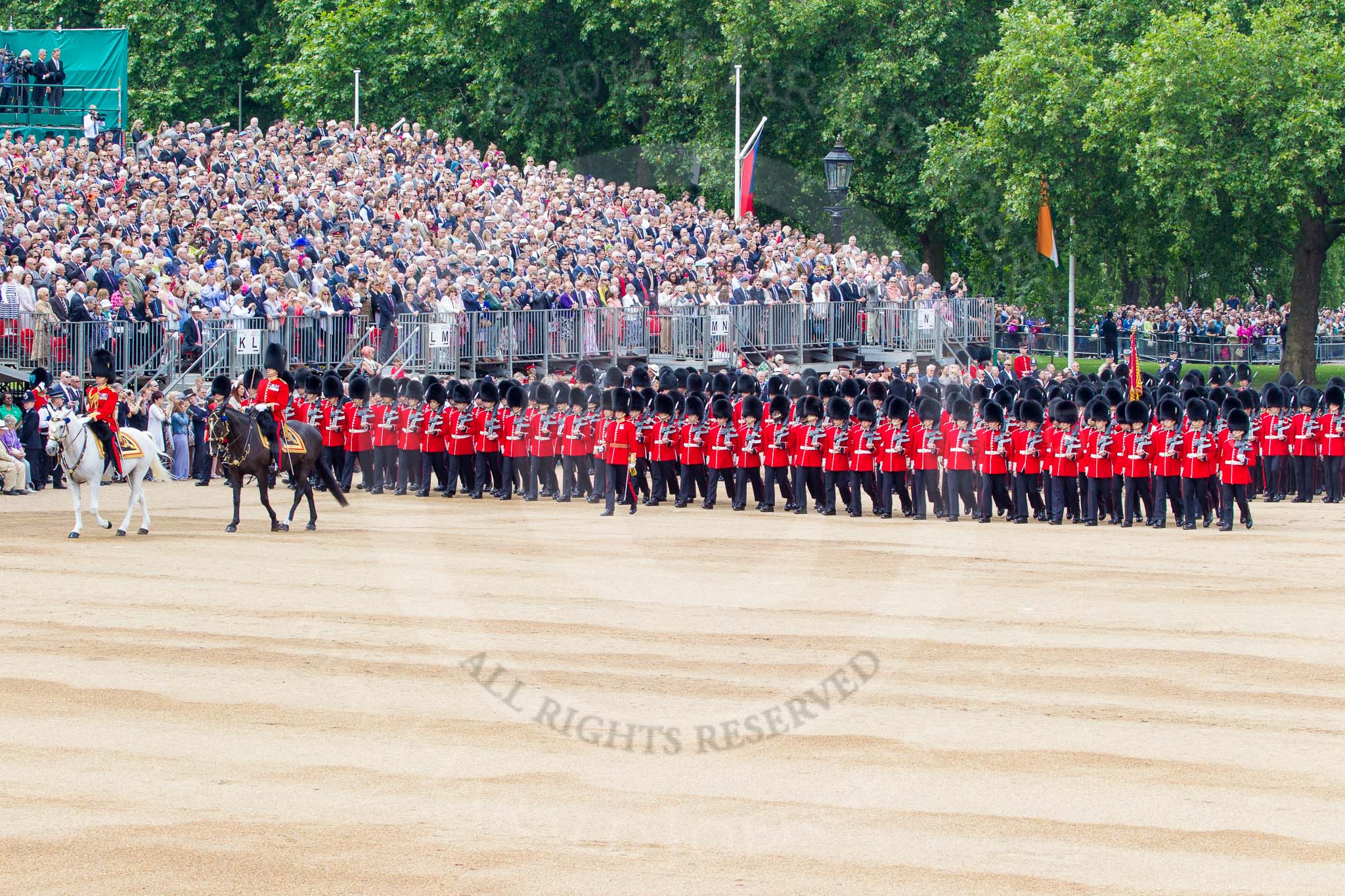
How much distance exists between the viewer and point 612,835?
774cm

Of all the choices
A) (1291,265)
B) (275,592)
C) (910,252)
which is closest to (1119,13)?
(910,252)

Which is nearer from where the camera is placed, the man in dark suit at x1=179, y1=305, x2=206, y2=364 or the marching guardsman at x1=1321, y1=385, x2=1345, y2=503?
the marching guardsman at x1=1321, y1=385, x2=1345, y2=503

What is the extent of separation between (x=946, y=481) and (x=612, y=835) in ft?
42.3

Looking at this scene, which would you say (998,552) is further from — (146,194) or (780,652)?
(146,194)

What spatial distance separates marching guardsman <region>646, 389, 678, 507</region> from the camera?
2108cm

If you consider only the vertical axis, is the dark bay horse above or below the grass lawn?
below

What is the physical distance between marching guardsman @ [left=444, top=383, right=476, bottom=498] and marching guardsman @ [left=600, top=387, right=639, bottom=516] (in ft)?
7.04

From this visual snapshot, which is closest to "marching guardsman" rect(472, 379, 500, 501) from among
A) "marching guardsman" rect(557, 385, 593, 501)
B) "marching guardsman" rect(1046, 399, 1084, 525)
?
"marching guardsman" rect(557, 385, 593, 501)

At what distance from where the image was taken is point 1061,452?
19312 millimetres

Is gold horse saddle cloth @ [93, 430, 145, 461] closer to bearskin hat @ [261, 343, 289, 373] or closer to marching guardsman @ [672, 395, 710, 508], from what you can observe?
bearskin hat @ [261, 343, 289, 373]

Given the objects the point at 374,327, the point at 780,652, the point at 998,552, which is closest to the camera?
the point at 780,652

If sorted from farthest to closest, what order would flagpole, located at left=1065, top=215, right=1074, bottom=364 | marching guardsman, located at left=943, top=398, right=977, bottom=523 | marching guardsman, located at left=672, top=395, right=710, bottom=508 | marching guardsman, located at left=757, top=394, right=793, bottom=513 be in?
flagpole, located at left=1065, top=215, right=1074, bottom=364 < marching guardsman, located at left=672, top=395, right=710, bottom=508 < marching guardsman, located at left=757, top=394, right=793, bottom=513 < marching guardsman, located at left=943, top=398, right=977, bottom=523

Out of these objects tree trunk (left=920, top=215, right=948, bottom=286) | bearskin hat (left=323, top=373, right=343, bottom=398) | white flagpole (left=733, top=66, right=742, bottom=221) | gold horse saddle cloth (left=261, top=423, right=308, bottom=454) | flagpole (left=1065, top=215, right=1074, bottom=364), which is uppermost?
white flagpole (left=733, top=66, right=742, bottom=221)

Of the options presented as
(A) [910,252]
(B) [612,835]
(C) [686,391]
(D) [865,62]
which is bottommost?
(B) [612,835]
